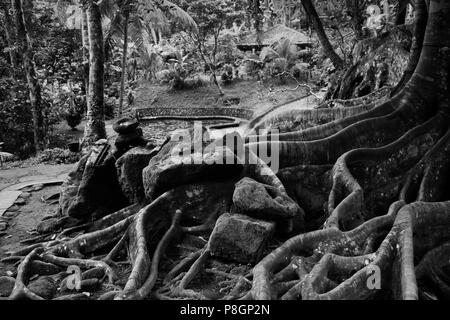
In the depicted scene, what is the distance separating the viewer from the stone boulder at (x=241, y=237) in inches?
184

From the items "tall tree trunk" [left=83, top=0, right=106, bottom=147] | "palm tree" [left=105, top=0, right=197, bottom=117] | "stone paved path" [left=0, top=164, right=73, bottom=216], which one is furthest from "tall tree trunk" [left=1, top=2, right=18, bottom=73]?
"tall tree trunk" [left=83, top=0, right=106, bottom=147]

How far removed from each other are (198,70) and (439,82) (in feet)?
64.6

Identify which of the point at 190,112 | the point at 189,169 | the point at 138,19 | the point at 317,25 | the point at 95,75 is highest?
the point at 138,19

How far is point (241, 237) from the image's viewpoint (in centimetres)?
471

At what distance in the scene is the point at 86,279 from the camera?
15.8 feet

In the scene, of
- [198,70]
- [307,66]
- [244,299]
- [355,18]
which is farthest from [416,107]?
[198,70]

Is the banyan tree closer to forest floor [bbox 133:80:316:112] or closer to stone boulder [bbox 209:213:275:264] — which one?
stone boulder [bbox 209:213:275:264]

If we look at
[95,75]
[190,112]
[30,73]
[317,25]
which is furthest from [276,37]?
[95,75]

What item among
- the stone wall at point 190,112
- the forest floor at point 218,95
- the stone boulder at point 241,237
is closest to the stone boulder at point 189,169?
the stone boulder at point 241,237

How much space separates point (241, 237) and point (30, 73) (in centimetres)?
1137

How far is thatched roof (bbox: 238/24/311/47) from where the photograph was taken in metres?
25.0

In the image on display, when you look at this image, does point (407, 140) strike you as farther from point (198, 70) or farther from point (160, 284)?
point (198, 70)

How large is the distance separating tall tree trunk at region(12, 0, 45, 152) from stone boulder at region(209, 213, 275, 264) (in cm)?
1109

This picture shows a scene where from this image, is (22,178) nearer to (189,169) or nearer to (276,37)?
(189,169)
